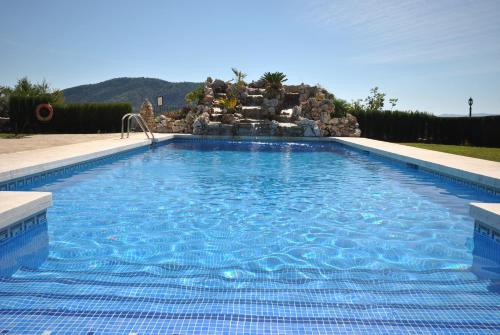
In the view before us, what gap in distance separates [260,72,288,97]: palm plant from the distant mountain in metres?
36.9

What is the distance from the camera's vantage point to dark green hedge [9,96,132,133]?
20438 millimetres

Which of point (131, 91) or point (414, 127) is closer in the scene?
point (414, 127)

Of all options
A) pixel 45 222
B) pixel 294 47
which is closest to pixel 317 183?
pixel 45 222

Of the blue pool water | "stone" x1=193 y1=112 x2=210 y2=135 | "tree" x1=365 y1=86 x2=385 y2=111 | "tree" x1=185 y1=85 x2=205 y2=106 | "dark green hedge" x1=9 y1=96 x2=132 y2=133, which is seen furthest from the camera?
"tree" x1=365 y1=86 x2=385 y2=111

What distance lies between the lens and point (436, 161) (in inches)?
366

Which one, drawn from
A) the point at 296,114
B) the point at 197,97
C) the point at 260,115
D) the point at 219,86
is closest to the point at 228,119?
the point at 260,115

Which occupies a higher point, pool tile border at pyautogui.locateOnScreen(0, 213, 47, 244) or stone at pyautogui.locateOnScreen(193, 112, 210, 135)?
stone at pyautogui.locateOnScreen(193, 112, 210, 135)

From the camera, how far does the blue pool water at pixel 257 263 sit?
264cm

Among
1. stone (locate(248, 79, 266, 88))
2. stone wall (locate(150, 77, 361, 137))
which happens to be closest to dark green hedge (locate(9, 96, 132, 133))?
stone wall (locate(150, 77, 361, 137))

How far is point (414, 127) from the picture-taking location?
22.1m

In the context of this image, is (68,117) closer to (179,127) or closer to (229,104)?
(179,127)

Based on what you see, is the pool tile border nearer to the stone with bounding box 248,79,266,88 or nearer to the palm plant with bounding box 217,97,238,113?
the palm plant with bounding box 217,97,238,113

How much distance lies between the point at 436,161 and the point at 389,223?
15.9 feet

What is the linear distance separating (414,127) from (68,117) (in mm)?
19754
